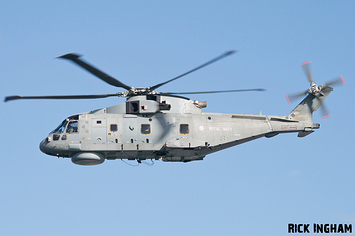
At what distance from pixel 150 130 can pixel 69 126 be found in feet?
19.1

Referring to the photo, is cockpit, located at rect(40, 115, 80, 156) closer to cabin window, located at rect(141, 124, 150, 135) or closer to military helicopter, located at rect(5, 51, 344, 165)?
military helicopter, located at rect(5, 51, 344, 165)

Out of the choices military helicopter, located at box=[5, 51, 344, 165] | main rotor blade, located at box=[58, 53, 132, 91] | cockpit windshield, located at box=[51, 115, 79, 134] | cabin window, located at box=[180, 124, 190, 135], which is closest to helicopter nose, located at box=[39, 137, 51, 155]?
military helicopter, located at box=[5, 51, 344, 165]

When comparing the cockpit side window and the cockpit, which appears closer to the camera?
the cockpit

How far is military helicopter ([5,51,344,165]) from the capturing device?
3744 cm

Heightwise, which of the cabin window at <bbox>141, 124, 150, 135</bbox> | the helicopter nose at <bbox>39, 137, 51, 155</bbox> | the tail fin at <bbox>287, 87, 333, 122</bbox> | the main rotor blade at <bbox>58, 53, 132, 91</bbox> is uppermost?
the main rotor blade at <bbox>58, 53, 132, 91</bbox>

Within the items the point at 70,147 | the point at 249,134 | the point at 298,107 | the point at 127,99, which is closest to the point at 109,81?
the point at 127,99

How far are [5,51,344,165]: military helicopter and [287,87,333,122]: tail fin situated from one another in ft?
4.58

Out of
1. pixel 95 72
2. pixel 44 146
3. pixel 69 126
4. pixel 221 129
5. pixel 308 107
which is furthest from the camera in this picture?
pixel 308 107

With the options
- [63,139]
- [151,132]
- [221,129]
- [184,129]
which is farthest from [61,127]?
[221,129]

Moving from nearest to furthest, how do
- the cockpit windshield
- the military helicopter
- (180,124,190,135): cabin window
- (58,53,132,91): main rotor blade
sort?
1. (58,53,132,91): main rotor blade
2. the military helicopter
3. (180,124,190,135): cabin window
4. the cockpit windshield

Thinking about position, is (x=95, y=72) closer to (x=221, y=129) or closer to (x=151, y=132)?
(x=151, y=132)

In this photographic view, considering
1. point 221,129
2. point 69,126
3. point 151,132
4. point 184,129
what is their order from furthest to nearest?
Answer: 1. point 221,129
2. point 69,126
3. point 184,129
4. point 151,132

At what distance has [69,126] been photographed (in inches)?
1507

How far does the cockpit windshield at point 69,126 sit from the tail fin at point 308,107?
15.6m
